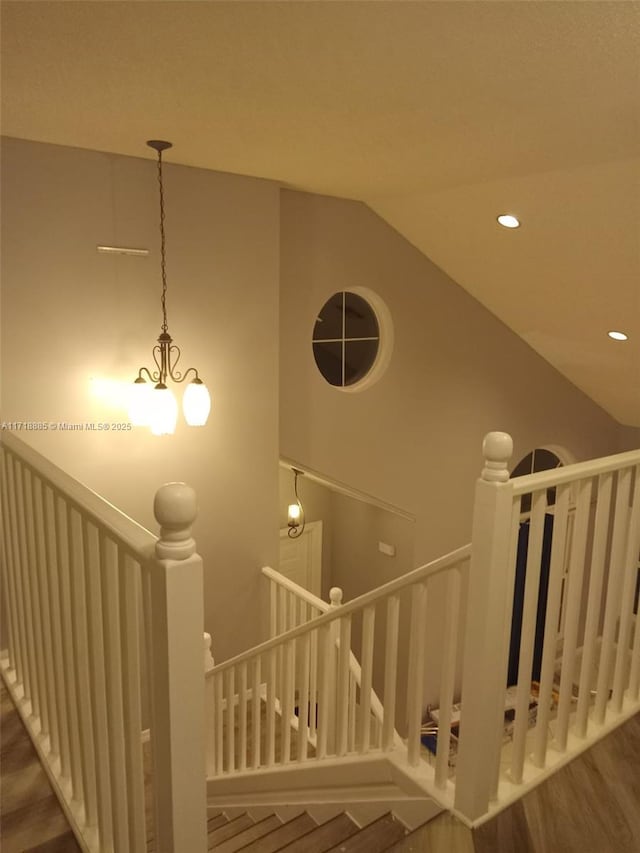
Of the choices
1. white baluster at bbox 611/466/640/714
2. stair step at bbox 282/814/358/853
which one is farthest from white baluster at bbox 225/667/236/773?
white baluster at bbox 611/466/640/714

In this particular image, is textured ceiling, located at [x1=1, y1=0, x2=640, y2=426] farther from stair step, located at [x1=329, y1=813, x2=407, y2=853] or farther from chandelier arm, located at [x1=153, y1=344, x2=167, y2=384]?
stair step, located at [x1=329, y1=813, x2=407, y2=853]

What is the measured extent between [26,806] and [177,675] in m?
1.15

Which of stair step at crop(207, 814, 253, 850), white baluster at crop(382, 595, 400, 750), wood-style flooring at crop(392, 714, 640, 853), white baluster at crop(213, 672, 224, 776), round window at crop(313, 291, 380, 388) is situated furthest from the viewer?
round window at crop(313, 291, 380, 388)

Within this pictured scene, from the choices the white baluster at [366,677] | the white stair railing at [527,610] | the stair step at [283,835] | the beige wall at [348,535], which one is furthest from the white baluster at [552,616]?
the beige wall at [348,535]

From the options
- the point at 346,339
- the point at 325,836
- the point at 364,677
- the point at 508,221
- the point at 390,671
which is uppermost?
the point at 508,221

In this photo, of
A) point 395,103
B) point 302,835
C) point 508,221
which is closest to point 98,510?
point 302,835

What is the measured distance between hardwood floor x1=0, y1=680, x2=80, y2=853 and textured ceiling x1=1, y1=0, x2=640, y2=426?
2.20 meters

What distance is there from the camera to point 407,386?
5270 millimetres

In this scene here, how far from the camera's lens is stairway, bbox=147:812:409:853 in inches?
82.8

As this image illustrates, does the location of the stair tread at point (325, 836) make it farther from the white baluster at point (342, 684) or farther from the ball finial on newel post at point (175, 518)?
the ball finial on newel post at point (175, 518)

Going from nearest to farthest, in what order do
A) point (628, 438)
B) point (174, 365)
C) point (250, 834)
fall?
1. point (250, 834)
2. point (174, 365)
3. point (628, 438)

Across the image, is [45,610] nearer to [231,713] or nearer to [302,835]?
[302,835]

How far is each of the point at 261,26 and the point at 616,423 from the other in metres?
6.60

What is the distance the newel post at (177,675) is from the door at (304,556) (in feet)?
20.8
